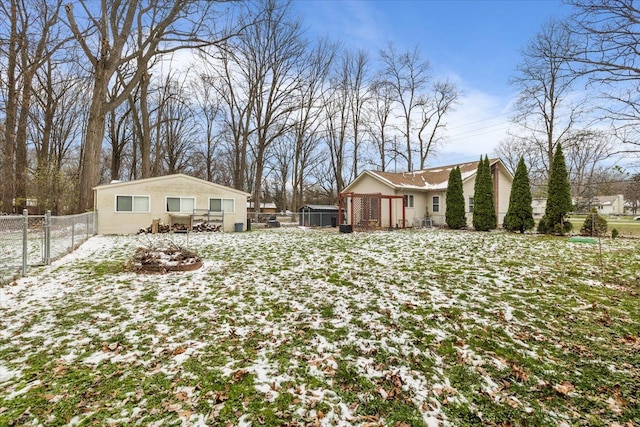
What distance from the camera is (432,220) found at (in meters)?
19.5

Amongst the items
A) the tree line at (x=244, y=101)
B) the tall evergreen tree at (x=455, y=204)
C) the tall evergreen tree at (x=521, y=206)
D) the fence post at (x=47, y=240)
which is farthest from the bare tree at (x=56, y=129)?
the tall evergreen tree at (x=521, y=206)

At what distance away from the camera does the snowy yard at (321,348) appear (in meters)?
2.47

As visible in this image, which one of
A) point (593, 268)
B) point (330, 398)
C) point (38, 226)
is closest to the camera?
point (330, 398)

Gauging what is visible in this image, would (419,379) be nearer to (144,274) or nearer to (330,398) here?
(330,398)

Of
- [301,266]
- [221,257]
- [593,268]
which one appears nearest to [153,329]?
[301,266]

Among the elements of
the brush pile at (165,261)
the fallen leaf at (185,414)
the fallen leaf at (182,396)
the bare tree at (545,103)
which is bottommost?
the fallen leaf at (185,414)

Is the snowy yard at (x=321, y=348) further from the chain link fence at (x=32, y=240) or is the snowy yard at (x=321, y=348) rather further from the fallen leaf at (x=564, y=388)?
the chain link fence at (x=32, y=240)

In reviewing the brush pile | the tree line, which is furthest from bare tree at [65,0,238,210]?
the brush pile

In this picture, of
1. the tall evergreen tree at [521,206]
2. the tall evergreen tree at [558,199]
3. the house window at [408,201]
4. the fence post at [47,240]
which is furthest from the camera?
the house window at [408,201]

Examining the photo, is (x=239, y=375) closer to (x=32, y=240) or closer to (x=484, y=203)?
(x=32, y=240)

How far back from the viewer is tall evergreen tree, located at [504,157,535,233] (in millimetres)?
14445

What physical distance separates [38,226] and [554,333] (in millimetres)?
10546

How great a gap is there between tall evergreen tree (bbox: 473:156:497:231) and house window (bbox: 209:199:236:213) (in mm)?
13273

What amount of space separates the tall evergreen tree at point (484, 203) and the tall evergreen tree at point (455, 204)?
36.8 inches
